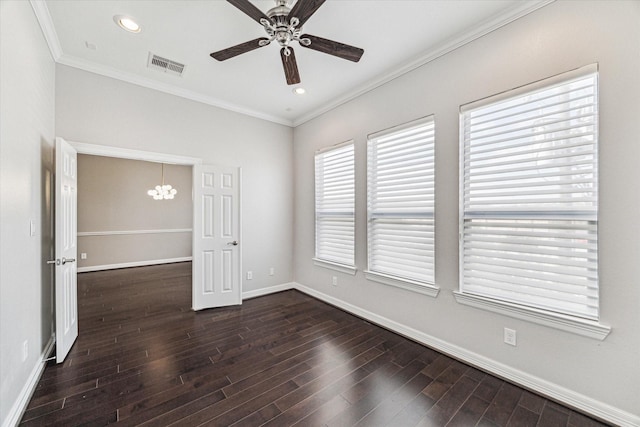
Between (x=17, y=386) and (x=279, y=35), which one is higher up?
(x=279, y=35)

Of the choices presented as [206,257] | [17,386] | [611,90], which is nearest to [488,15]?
[611,90]

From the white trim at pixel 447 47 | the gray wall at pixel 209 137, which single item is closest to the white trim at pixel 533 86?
the white trim at pixel 447 47

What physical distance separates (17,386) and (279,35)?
3088 mm

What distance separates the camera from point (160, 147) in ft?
11.5

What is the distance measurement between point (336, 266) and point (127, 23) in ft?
11.5

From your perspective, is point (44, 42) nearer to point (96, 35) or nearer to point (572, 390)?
point (96, 35)

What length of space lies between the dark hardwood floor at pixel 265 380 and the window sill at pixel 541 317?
553 millimetres

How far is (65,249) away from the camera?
2.52 m

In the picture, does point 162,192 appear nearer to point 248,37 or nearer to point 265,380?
point 248,37

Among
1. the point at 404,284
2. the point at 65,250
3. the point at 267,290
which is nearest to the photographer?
the point at 65,250

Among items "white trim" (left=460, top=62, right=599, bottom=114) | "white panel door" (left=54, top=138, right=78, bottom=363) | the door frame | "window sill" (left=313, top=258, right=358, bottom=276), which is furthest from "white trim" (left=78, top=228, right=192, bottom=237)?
"white trim" (left=460, top=62, right=599, bottom=114)

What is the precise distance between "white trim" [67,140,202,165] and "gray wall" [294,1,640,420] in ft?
8.67

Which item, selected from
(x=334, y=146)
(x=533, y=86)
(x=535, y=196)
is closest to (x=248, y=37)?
(x=334, y=146)

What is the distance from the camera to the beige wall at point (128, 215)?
636 centimetres
